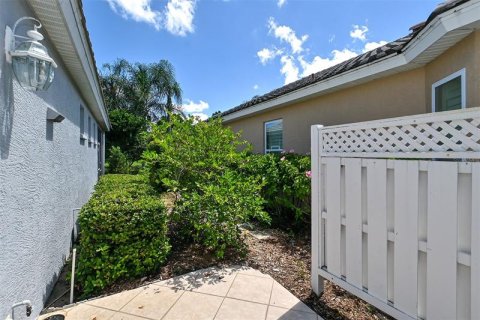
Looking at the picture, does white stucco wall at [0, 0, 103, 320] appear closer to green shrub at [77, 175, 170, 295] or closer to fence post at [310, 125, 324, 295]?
green shrub at [77, 175, 170, 295]

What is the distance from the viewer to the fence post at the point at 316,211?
10.2 ft

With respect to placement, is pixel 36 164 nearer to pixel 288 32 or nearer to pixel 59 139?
pixel 59 139

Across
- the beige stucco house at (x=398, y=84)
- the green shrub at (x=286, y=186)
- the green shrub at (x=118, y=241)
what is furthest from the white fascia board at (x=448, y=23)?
the green shrub at (x=118, y=241)

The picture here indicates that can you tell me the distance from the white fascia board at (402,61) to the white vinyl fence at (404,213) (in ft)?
5.23

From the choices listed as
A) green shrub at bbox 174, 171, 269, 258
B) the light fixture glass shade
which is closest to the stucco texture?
green shrub at bbox 174, 171, 269, 258

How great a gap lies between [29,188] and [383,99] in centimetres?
606

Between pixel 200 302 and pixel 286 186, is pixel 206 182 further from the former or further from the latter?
pixel 200 302

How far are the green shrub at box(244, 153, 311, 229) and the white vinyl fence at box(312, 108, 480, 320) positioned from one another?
228 cm

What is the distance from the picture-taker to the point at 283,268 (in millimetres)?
3977

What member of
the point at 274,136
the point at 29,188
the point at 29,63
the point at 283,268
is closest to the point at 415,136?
the point at 283,268

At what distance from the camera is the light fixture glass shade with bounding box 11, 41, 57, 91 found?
2.16 m

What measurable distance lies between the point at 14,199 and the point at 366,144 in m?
3.41

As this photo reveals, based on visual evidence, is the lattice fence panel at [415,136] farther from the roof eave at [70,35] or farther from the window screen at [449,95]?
the roof eave at [70,35]

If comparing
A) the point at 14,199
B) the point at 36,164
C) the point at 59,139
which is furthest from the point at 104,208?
the point at 59,139
